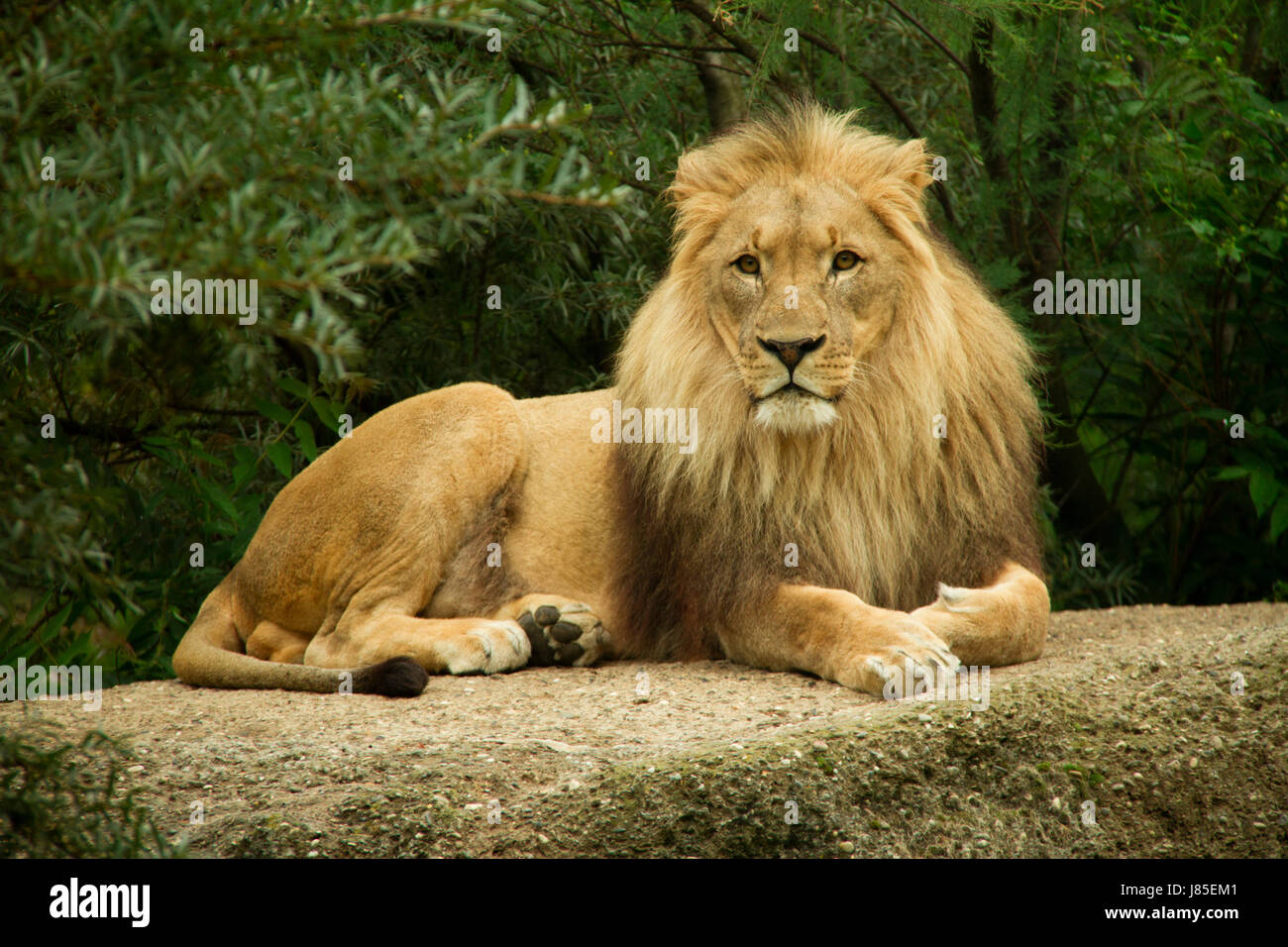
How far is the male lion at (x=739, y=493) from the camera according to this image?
14.8 feet

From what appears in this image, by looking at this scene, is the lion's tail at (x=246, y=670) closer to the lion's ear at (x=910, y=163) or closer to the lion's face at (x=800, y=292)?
the lion's face at (x=800, y=292)

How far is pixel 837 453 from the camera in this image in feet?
15.5

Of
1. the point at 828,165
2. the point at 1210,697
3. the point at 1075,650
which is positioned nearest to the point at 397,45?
the point at 828,165

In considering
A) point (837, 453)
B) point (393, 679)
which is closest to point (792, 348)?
point (837, 453)

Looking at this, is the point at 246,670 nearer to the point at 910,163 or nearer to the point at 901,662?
the point at 901,662

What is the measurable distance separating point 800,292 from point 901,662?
1.34 metres

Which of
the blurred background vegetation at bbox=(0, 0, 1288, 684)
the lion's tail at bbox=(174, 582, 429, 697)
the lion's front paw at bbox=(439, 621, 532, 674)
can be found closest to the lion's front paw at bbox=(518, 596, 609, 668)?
the lion's front paw at bbox=(439, 621, 532, 674)

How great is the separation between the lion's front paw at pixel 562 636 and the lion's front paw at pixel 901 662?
1.25 metres

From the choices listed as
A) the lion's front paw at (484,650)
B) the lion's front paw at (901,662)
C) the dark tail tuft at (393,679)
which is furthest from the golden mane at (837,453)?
the dark tail tuft at (393,679)

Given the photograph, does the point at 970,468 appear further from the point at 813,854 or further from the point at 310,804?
the point at 310,804

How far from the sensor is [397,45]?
22.1 ft

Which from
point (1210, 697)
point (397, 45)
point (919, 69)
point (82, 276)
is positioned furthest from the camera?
point (919, 69)

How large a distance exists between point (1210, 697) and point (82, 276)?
322cm

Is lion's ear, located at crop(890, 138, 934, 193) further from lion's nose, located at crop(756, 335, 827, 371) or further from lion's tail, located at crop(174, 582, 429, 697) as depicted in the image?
lion's tail, located at crop(174, 582, 429, 697)
